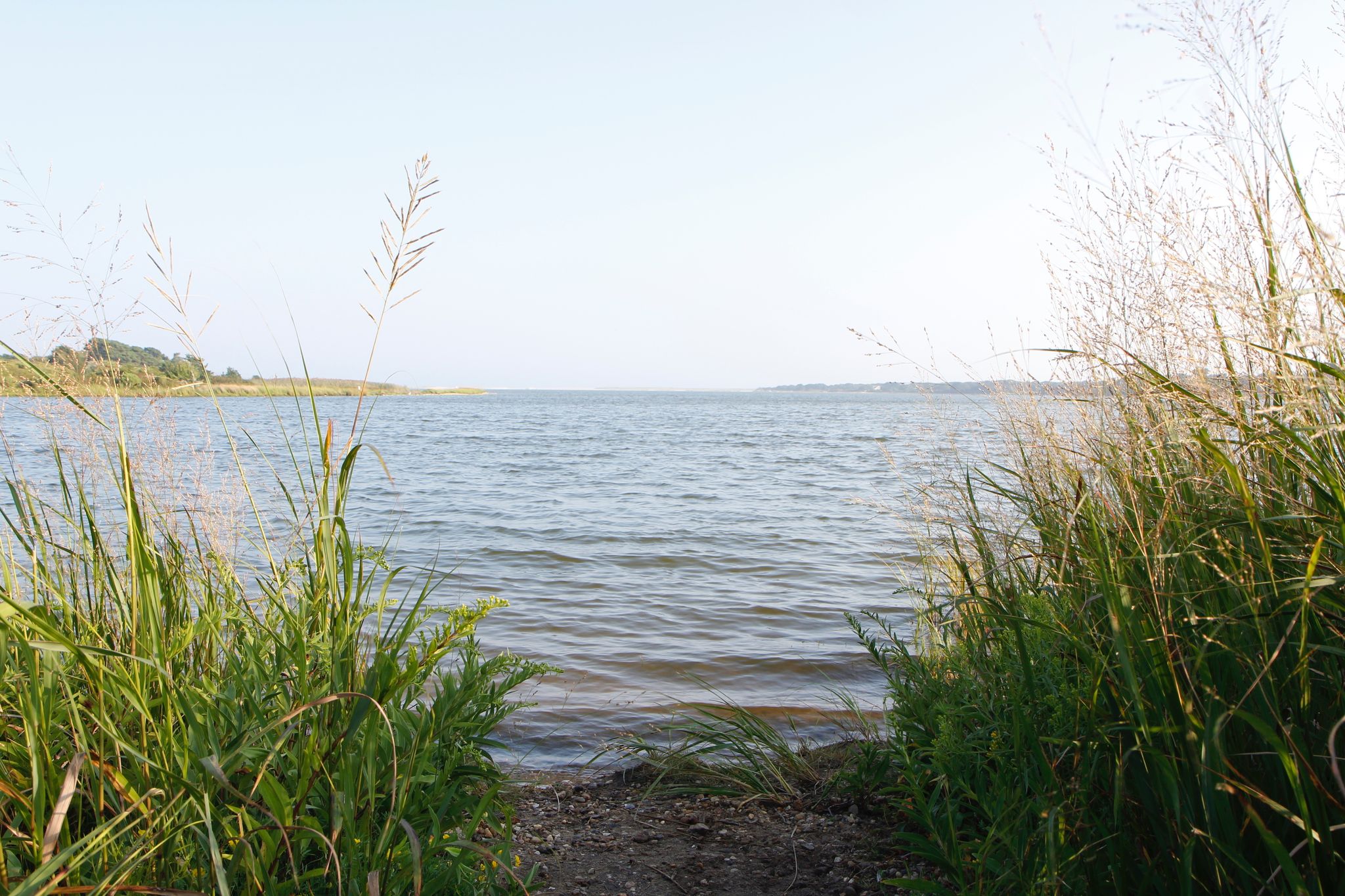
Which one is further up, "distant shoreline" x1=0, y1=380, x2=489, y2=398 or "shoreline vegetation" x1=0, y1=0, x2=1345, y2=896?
"distant shoreline" x1=0, y1=380, x2=489, y2=398

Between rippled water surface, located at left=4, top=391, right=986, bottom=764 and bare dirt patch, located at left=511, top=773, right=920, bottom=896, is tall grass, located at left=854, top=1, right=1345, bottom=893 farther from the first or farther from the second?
rippled water surface, located at left=4, top=391, right=986, bottom=764

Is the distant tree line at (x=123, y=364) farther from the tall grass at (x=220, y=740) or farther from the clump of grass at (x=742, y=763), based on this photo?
the clump of grass at (x=742, y=763)

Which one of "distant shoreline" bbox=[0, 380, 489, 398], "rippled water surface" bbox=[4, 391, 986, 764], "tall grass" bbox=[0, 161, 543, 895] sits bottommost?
"rippled water surface" bbox=[4, 391, 986, 764]

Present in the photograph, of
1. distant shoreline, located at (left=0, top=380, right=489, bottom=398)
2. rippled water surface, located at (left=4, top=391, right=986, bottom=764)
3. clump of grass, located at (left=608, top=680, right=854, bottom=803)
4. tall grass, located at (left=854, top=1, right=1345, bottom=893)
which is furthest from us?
rippled water surface, located at (left=4, top=391, right=986, bottom=764)

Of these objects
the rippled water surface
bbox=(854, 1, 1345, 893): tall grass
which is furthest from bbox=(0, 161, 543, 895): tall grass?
bbox=(854, 1, 1345, 893): tall grass

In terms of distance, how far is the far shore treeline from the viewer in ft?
7.51

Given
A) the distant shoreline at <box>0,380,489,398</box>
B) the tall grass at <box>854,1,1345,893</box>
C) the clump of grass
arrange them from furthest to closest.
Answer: the clump of grass, the distant shoreline at <box>0,380,489,398</box>, the tall grass at <box>854,1,1345,893</box>

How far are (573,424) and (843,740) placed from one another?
116ft

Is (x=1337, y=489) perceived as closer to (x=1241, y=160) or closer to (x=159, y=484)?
(x=1241, y=160)

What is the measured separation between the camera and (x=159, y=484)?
9.26ft

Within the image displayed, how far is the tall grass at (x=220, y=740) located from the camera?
150 centimetres

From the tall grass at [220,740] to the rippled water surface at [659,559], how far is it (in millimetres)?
477

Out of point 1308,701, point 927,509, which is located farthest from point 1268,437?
point 927,509

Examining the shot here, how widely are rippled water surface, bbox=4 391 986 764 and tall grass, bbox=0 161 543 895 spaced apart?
48 cm
